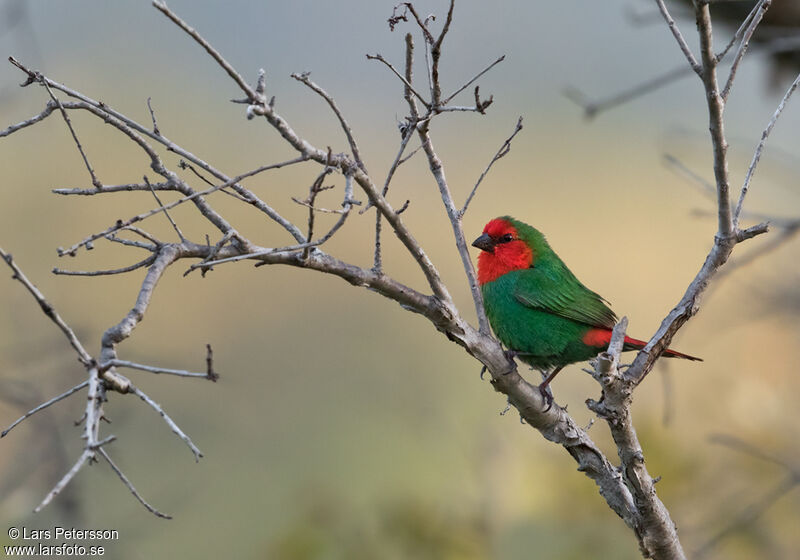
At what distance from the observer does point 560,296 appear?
13.1 ft

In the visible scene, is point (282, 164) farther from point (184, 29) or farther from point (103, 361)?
point (103, 361)

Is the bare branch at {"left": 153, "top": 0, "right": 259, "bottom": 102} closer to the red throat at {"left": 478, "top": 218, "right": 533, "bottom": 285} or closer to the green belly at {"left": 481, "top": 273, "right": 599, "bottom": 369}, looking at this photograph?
A: the green belly at {"left": 481, "top": 273, "right": 599, "bottom": 369}

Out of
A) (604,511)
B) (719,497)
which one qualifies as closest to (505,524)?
(604,511)

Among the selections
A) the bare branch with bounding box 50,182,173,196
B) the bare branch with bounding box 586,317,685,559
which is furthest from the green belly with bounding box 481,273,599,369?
the bare branch with bounding box 50,182,173,196

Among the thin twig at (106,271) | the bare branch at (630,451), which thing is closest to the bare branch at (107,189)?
the thin twig at (106,271)

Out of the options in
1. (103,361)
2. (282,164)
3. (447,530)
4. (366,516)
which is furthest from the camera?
(366,516)

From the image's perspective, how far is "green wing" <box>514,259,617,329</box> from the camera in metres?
3.90

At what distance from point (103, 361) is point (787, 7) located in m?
5.13

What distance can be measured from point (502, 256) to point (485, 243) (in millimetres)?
122

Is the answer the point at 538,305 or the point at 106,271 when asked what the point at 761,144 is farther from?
the point at 106,271

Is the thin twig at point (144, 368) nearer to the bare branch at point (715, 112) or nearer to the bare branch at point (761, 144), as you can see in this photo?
the bare branch at point (715, 112)

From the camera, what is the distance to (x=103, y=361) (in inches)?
70.6

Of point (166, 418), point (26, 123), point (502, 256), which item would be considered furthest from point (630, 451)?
point (26, 123)

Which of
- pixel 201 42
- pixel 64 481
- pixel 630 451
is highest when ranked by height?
pixel 201 42
